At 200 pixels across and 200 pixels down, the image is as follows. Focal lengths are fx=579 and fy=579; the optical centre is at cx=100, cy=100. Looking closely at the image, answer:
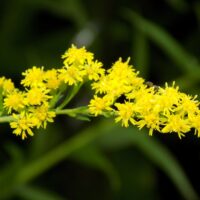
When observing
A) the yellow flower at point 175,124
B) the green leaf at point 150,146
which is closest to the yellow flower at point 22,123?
the yellow flower at point 175,124

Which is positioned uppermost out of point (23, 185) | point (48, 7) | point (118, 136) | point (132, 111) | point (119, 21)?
point (119, 21)

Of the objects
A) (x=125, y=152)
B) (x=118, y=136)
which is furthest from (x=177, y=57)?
(x=125, y=152)

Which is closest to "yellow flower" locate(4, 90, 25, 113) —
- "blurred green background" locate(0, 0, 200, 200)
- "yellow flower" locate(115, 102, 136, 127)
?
"yellow flower" locate(115, 102, 136, 127)

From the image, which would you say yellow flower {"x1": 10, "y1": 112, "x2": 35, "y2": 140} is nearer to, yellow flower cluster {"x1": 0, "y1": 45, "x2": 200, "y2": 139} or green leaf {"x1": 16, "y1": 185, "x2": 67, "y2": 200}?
yellow flower cluster {"x1": 0, "y1": 45, "x2": 200, "y2": 139}

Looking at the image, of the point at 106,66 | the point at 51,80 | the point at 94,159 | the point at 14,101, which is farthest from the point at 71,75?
the point at 106,66

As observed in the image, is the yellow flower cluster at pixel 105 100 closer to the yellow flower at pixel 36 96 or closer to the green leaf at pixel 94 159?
the yellow flower at pixel 36 96

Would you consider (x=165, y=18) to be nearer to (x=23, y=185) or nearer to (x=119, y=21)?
(x=119, y=21)

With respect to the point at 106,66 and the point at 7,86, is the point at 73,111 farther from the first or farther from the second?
the point at 106,66
